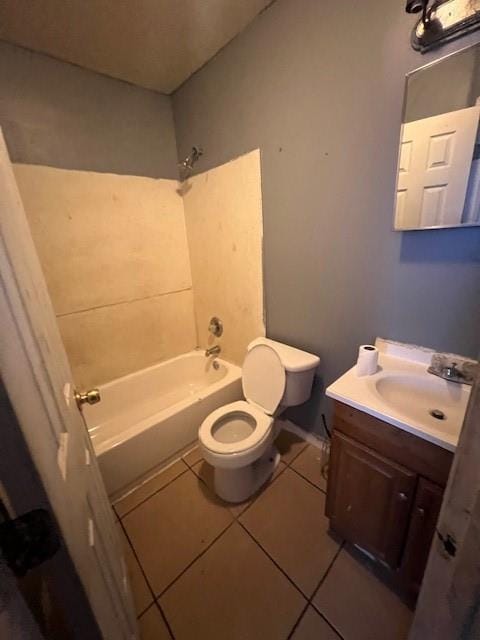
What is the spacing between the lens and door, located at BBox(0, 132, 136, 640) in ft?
1.28

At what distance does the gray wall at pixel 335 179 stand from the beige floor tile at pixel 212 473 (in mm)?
389

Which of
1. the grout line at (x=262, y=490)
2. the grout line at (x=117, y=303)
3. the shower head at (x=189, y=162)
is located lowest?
the grout line at (x=262, y=490)

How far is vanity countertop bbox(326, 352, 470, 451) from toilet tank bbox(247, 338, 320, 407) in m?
0.35

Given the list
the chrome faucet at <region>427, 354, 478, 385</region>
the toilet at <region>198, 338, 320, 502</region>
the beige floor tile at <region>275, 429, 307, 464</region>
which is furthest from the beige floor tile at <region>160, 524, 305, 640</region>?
the chrome faucet at <region>427, 354, 478, 385</region>

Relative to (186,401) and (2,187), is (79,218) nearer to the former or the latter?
(2,187)

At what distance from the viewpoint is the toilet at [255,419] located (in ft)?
4.24

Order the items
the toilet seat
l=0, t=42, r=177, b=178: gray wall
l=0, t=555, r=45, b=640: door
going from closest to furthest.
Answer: l=0, t=555, r=45, b=640: door
the toilet seat
l=0, t=42, r=177, b=178: gray wall

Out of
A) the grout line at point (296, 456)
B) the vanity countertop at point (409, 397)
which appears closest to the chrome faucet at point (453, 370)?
the vanity countertop at point (409, 397)

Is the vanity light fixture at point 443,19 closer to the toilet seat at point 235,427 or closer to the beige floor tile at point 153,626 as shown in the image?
the toilet seat at point 235,427

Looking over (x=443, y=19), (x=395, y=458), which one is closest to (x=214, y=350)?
(x=395, y=458)

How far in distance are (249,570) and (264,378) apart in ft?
2.86

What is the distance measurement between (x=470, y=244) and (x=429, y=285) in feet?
0.64

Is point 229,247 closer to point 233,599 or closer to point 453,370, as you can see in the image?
point 453,370

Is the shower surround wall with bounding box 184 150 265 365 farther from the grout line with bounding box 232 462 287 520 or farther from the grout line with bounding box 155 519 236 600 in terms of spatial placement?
the grout line with bounding box 155 519 236 600
